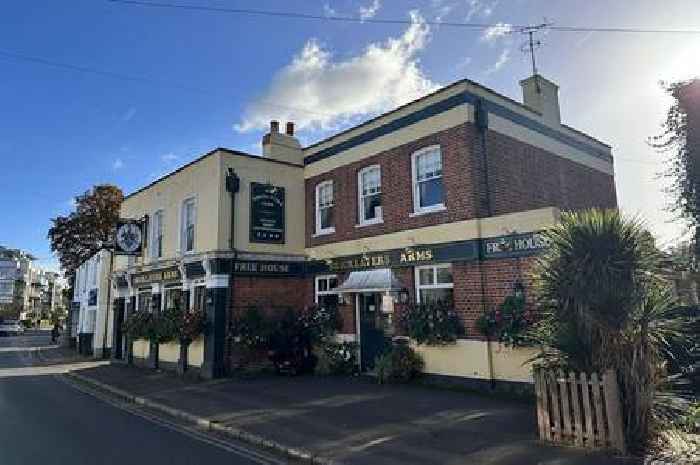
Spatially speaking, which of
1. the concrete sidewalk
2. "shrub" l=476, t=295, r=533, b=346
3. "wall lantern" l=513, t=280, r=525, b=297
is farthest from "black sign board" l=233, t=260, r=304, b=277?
"wall lantern" l=513, t=280, r=525, b=297

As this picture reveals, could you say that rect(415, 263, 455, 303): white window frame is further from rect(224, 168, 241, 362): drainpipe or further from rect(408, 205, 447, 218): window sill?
rect(224, 168, 241, 362): drainpipe

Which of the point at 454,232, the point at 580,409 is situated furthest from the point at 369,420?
the point at 454,232

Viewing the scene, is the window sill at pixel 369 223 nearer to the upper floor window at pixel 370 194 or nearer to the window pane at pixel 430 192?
the upper floor window at pixel 370 194

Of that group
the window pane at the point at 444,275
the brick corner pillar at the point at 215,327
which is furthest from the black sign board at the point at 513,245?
the brick corner pillar at the point at 215,327

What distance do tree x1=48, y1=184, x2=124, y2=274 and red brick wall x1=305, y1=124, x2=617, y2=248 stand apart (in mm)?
26404

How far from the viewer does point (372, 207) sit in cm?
1583

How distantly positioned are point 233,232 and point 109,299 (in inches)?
525

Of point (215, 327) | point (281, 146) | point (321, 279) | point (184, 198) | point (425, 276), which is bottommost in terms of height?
point (215, 327)

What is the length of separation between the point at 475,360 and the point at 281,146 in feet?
36.5

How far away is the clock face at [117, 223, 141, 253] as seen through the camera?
20.0 m

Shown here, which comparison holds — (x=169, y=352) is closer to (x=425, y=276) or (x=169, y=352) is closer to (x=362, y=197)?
(x=362, y=197)

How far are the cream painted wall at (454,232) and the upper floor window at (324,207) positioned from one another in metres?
0.79

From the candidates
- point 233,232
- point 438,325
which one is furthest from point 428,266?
point 233,232

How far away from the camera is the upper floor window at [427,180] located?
45.5 ft
